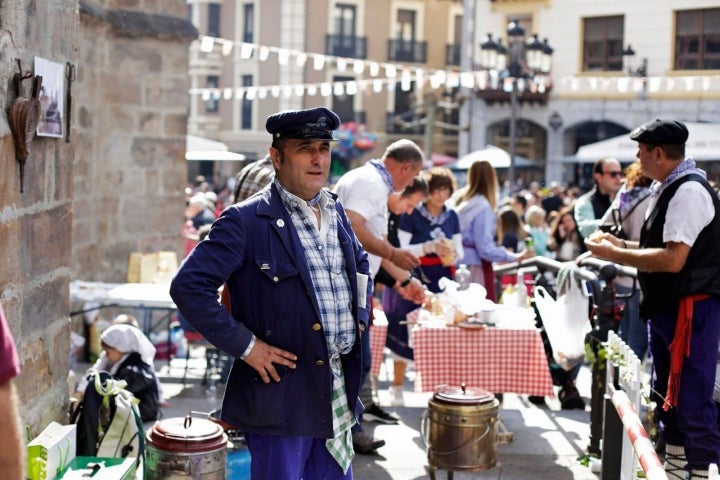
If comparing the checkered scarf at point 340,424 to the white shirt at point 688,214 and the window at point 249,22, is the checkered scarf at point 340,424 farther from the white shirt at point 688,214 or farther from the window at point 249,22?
the window at point 249,22

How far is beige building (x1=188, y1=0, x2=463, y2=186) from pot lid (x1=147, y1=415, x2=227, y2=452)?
40828 mm

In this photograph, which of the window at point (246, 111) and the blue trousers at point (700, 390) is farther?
the window at point (246, 111)

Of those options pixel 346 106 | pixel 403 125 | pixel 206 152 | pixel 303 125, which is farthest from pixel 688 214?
pixel 346 106

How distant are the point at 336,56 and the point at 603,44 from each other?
16164mm

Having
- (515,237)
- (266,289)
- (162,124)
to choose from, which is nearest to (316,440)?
(266,289)

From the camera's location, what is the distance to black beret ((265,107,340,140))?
384 cm

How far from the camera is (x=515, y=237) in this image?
12.4 meters

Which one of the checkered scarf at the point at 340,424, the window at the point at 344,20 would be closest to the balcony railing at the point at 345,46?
the window at the point at 344,20

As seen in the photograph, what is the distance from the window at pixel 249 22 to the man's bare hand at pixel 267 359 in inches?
1696

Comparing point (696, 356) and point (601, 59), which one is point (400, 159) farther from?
point (601, 59)

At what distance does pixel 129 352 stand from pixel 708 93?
26467 mm

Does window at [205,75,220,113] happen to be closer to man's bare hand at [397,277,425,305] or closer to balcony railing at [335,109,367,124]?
balcony railing at [335,109,367,124]

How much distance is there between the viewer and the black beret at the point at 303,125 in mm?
3836

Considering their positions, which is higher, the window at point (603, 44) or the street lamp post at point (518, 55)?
the window at point (603, 44)
